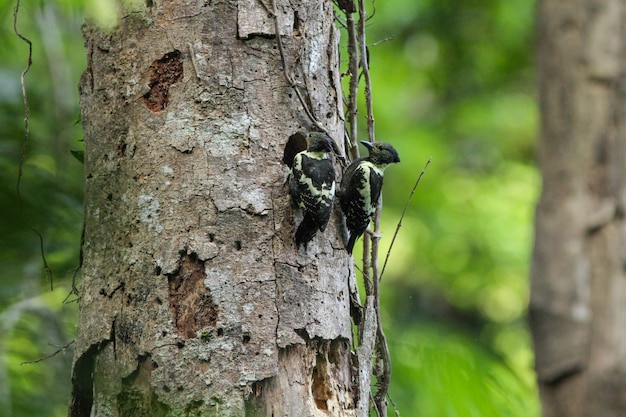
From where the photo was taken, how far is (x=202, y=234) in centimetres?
350

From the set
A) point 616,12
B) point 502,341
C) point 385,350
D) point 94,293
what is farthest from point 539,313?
point 502,341

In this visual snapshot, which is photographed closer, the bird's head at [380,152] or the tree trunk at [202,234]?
the tree trunk at [202,234]

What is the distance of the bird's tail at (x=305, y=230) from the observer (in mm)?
3640

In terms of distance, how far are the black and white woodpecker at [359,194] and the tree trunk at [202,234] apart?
0.59ft

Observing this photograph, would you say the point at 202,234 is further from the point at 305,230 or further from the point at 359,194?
the point at 359,194

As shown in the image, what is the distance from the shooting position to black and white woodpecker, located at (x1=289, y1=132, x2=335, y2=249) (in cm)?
362

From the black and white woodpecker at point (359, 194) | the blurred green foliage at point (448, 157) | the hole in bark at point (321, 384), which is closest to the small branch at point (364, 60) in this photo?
the black and white woodpecker at point (359, 194)

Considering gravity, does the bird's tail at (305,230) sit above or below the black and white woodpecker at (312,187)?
below

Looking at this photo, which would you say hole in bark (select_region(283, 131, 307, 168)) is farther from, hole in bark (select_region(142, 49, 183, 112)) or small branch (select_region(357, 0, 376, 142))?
small branch (select_region(357, 0, 376, 142))

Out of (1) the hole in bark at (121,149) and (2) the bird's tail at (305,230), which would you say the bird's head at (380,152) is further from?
(1) the hole in bark at (121,149)

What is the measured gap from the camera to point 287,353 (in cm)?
346

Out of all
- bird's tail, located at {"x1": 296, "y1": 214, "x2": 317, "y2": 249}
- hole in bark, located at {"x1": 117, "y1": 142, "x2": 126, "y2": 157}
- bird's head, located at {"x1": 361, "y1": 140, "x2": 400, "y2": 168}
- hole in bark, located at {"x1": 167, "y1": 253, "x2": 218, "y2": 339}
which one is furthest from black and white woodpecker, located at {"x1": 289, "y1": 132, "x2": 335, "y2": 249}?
bird's head, located at {"x1": 361, "y1": 140, "x2": 400, "y2": 168}

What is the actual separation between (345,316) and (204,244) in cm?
76

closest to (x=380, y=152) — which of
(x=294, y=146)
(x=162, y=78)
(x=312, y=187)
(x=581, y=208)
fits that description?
(x=294, y=146)
